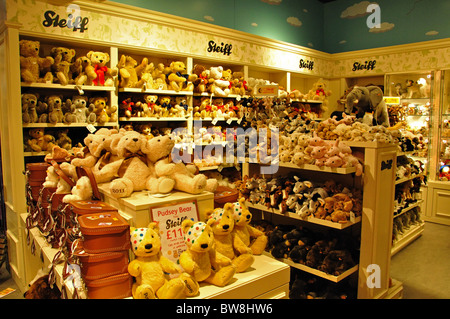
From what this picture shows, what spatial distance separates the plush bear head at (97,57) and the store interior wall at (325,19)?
120 centimetres

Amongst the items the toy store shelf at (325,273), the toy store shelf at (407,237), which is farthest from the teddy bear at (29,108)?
the toy store shelf at (407,237)

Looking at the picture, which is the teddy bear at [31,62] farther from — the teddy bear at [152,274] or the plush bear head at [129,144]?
the teddy bear at [152,274]

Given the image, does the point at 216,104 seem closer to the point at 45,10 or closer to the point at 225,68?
the point at 225,68

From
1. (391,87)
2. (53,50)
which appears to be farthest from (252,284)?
(391,87)

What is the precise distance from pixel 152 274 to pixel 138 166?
24.6 inches

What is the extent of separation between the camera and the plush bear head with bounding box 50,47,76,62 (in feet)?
10.1

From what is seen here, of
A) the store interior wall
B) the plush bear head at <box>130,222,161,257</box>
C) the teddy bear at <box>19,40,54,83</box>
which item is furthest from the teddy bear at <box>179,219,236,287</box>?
the store interior wall

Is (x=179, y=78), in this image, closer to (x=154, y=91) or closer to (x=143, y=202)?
(x=154, y=91)

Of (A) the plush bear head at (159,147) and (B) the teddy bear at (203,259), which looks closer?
(B) the teddy bear at (203,259)

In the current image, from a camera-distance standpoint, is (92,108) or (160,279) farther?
(92,108)

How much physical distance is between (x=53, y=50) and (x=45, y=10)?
1.10 ft

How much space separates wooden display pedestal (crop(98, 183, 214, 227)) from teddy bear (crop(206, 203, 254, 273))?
0.12m

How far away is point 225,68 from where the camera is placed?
4734mm

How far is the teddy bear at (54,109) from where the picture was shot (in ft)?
9.78
